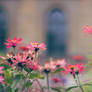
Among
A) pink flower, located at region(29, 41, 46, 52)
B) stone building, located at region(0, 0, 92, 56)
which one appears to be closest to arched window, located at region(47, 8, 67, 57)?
stone building, located at region(0, 0, 92, 56)

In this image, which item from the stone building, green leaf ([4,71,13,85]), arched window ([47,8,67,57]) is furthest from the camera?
arched window ([47,8,67,57])

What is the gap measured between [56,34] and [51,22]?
448mm

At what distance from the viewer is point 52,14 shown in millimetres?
12164

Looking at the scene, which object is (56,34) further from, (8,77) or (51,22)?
(8,77)

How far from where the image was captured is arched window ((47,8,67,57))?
12.0 meters

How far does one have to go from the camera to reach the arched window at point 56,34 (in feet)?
39.4

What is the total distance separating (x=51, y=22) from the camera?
39.8 ft

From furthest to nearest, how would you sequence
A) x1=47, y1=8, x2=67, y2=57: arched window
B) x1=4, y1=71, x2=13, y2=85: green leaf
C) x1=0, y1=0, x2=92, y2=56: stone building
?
x1=47, y1=8, x2=67, y2=57: arched window, x1=0, y1=0, x2=92, y2=56: stone building, x1=4, y1=71, x2=13, y2=85: green leaf

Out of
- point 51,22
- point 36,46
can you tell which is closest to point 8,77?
point 36,46

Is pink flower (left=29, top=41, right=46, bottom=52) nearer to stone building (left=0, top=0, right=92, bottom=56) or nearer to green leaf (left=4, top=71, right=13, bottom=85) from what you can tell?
green leaf (left=4, top=71, right=13, bottom=85)

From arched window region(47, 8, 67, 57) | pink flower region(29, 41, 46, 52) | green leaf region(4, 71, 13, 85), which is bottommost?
green leaf region(4, 71, 13, 85)

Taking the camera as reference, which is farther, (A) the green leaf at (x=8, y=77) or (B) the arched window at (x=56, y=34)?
(B) the arched window at (x=56, y=34)

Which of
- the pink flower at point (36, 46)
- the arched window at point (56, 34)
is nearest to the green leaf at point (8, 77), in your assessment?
the pink flower at point (36, 46)

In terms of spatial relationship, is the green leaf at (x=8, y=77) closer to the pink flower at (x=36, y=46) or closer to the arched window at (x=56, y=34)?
the pink flower at (x=36, y=46)
